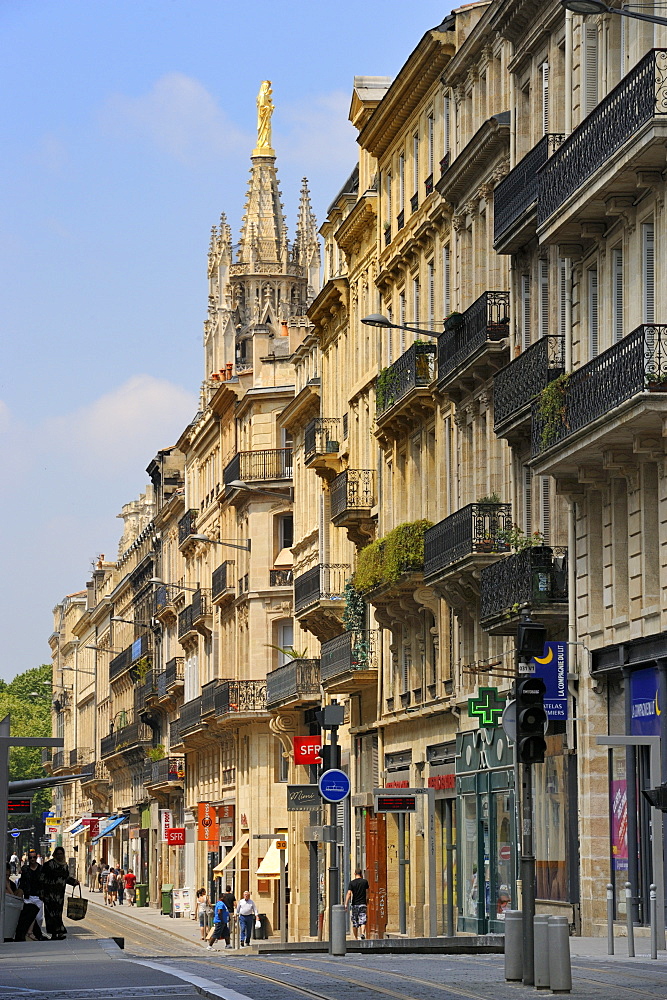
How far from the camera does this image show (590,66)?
3152 cm

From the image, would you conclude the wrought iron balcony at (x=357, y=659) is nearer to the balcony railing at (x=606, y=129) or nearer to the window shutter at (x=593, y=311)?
the window shutter at (x=593, y=311)

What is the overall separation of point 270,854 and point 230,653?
36.7 ft

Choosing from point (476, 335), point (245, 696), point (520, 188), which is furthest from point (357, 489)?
point (245, 696)

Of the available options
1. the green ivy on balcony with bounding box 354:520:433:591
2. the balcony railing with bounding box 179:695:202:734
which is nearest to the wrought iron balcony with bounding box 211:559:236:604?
the balcony railing with bounding box 179:695:202:734

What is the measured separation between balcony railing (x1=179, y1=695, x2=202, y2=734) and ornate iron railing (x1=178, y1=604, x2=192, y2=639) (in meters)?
3.99

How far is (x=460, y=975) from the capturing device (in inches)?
871

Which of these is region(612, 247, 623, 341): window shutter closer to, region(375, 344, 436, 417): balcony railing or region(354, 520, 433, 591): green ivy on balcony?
region(354, 520, 433, 591): green ivy on balcony

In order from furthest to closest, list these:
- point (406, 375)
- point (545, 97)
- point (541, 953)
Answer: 1. point (406, 375)
2. point (545, 97)
3. point (541, 953)

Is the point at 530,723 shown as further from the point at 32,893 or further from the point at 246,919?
the point at 246,919

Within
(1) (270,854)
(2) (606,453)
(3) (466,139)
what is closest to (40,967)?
(2) (606,453)

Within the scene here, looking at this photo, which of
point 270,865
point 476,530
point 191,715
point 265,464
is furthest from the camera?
point 191,715

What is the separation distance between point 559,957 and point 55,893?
53.9 feet

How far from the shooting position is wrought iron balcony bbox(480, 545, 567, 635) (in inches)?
1305

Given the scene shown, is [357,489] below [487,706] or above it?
above
